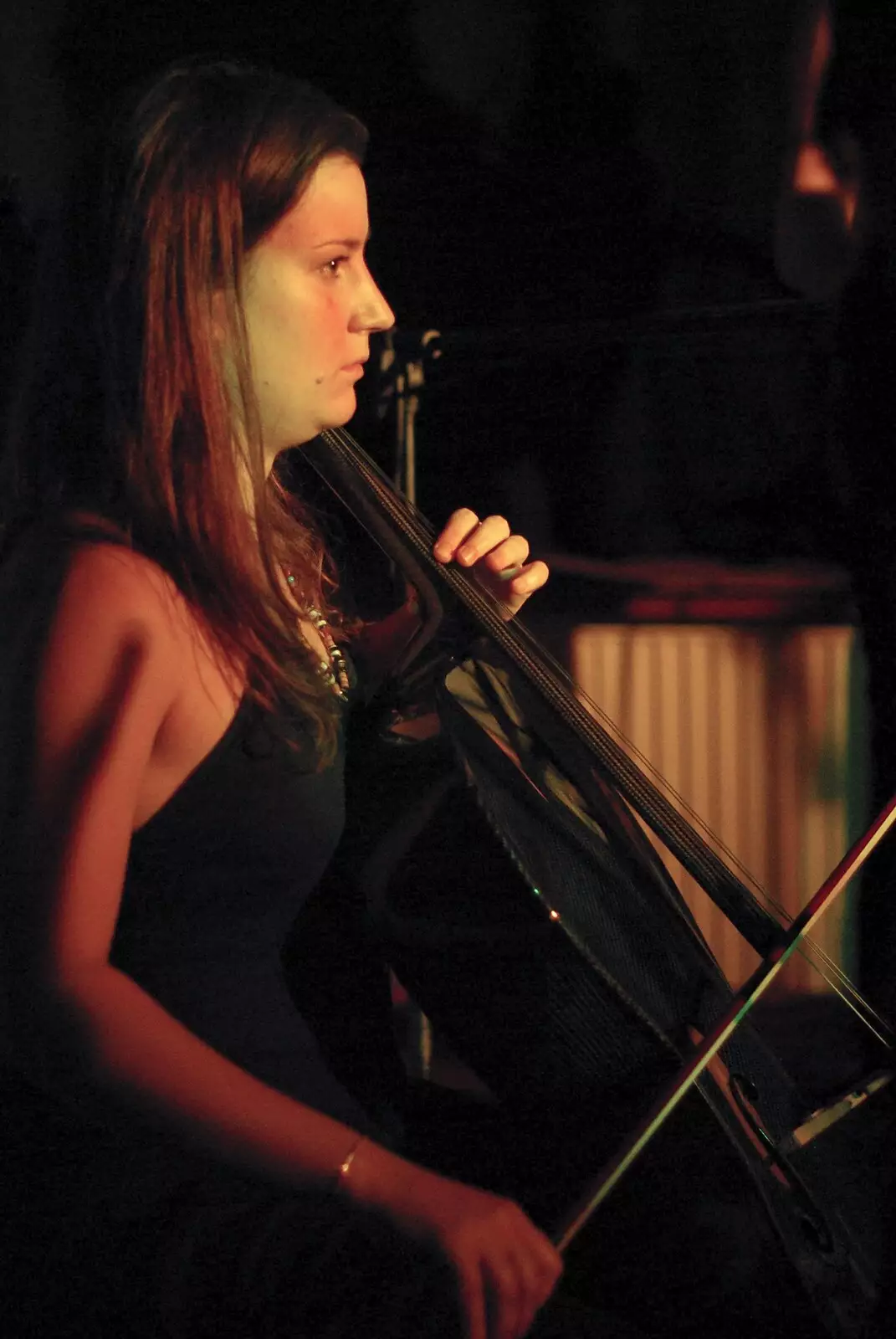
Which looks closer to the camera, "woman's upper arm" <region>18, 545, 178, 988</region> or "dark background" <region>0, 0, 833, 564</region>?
"woman's upper arm" <region>18, 545, 178, 988</region>

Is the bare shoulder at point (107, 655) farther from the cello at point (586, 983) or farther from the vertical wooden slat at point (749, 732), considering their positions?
the vertical wooden slat at point (749, 732)

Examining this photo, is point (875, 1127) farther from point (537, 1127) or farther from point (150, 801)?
point (150, 801)

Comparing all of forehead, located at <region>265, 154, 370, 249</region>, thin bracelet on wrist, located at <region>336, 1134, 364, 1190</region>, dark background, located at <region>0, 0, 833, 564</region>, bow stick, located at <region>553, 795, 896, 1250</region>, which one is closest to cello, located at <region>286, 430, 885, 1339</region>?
bow stick, located at <region>553, 795, 896, 1250</region>

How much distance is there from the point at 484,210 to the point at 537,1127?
1.09 metres

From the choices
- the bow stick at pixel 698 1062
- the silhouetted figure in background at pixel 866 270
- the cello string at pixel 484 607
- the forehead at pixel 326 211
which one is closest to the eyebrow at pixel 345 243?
the forehead at pixel 326 211

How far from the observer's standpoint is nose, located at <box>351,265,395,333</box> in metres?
0.89

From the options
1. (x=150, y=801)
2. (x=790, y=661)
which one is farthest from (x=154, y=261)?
(x=790, y=661)

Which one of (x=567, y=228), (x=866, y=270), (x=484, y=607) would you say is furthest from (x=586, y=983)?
(x=567, y=228)

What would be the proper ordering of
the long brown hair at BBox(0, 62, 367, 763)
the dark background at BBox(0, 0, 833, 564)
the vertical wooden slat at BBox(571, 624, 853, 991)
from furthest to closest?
the vertical wooden slat at BBox(571, 624, 853, 991) → the dark background at BBox(0, 0, 833, 564) → the long brown hair at BBox(0, 62, 367, 763)

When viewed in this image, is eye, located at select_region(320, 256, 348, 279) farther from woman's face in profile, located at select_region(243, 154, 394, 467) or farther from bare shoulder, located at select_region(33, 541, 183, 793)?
bare shoulder, located at select_region(33, 541, 183, 793)

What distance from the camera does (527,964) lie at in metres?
0.67

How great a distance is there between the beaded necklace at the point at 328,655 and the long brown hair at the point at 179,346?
0.08 metres

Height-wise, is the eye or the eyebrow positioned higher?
the eyebrow

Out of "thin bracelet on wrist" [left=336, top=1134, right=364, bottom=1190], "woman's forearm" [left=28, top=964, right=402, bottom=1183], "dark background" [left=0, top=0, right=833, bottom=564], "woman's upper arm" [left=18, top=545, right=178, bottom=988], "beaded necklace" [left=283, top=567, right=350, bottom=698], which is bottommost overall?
"thin bracelet on wrist" [left=336, top=1134, right=364, bottom=1190]
